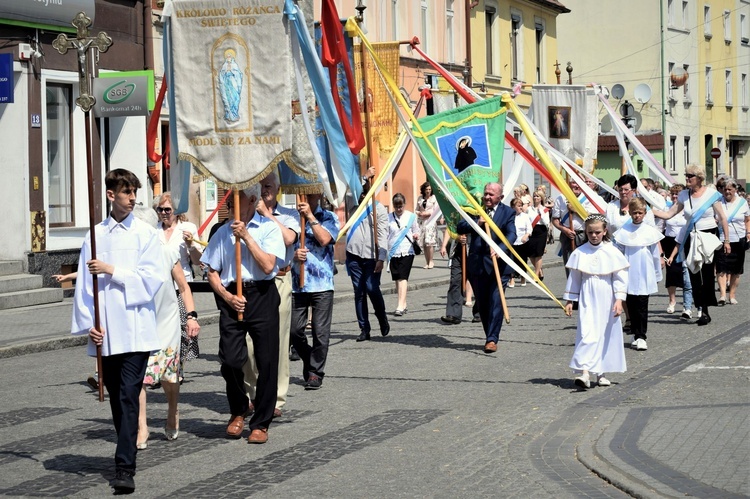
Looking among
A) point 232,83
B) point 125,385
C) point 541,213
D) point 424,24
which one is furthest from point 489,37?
point 125,385

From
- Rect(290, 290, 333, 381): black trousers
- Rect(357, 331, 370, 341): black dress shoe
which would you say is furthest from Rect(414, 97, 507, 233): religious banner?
Rect(290, 290, 333, 381): black trousers

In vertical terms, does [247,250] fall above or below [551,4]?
below

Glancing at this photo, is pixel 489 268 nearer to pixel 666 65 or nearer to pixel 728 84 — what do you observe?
pixel 666 65

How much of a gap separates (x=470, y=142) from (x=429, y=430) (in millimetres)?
6839

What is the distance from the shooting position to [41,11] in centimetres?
2191

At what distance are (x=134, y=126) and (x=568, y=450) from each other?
58.2ft

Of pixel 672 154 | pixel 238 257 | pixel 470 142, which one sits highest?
pixel 672 154

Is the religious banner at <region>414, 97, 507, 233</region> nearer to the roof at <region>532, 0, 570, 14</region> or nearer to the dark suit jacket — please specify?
the dark suit jacket

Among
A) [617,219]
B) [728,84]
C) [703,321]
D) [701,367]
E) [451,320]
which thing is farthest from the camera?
[728,84]

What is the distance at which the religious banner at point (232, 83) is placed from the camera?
9688mm

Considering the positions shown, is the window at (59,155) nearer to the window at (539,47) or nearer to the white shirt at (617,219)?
the white shirt at (617,219)

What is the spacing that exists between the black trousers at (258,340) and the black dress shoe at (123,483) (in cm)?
164

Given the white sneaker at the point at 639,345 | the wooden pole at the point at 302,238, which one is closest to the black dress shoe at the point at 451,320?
the white sneaker at the point at 639,345

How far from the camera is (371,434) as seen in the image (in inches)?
375
